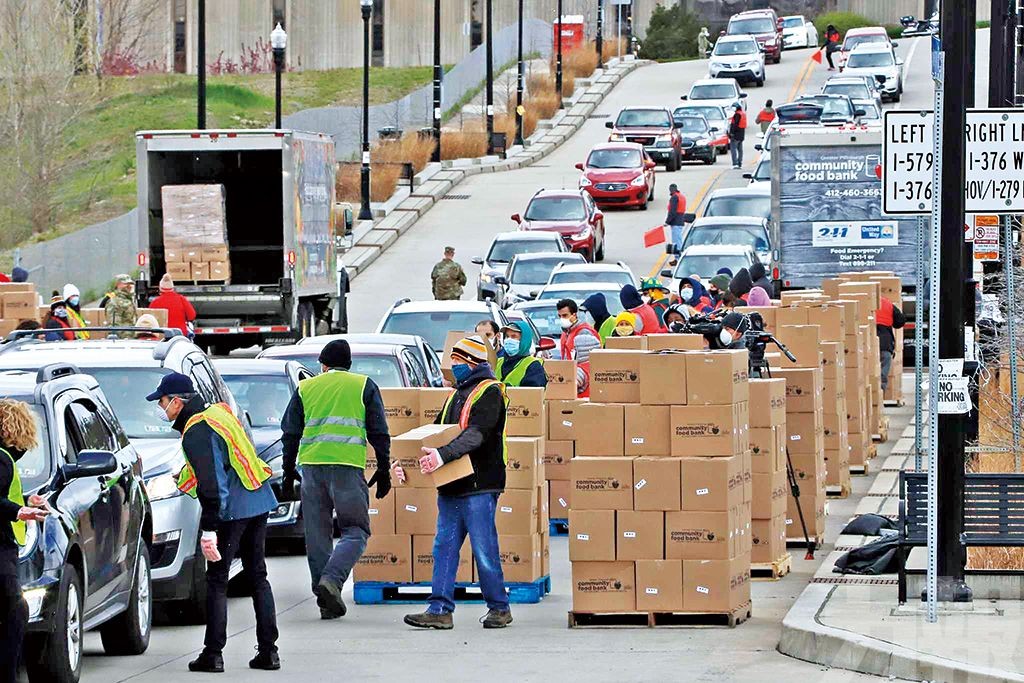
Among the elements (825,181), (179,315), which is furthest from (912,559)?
(825,181)

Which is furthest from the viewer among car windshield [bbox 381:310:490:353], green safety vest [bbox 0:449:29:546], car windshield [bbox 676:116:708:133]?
car windshield [bbox 676:116:708:133]

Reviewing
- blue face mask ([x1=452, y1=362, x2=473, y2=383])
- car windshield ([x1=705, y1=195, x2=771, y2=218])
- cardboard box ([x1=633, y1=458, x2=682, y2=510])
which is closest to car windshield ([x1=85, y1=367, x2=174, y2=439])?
blue face mask ([x1=452, y1=362, x2=473, y2=383])

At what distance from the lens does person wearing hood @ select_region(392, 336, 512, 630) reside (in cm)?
1323

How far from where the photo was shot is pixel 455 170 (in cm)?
6203

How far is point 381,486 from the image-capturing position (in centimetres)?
1350

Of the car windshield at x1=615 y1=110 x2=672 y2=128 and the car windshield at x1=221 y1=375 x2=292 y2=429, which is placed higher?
the car windshield at x1=615 y1=110 x2=672 y2=128

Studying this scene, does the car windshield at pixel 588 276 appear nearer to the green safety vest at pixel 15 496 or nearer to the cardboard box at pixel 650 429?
the cardboard box at pixel 650 429

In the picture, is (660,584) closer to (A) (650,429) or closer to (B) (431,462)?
(A) (650,429)

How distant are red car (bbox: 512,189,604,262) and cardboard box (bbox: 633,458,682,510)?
99.4 feet

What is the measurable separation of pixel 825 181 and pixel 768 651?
21738mm

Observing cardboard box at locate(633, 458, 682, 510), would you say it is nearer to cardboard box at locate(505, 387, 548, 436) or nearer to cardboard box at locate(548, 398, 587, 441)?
cardboard box at locate(505, 387, 548, 436)

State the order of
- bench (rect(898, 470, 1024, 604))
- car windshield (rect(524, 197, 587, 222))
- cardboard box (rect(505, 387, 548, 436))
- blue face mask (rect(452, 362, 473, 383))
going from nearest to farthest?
1. bench (rect(898, 470, 1024, 604))
2. blue face mask (rect(452, 362, 473, 383))
3. cardboard box (rect(505, 387, 548, 436))
4. car windshield (rect(524, 197, 587, 222))

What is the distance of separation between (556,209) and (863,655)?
112 ft

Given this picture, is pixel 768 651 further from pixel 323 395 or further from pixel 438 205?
pixel 438 205
